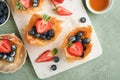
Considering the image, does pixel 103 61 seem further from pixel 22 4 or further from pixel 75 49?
pixel 22 4

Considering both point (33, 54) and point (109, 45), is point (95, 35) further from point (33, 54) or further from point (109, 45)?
point (33, 54)

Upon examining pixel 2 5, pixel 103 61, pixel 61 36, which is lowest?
pixel 103 61

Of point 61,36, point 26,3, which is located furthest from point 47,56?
point 26,3

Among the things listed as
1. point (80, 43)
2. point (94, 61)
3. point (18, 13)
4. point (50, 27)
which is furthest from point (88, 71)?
point (18, 13)

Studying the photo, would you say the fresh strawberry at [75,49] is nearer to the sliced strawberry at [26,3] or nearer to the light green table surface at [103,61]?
the light green table surface at [103,61]

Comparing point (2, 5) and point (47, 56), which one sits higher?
point (2, 5)

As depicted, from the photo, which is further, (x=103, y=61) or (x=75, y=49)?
(x=103, y=61)

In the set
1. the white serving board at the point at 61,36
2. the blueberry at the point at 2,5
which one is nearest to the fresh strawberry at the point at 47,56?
the white serving board at the point at 61,36
